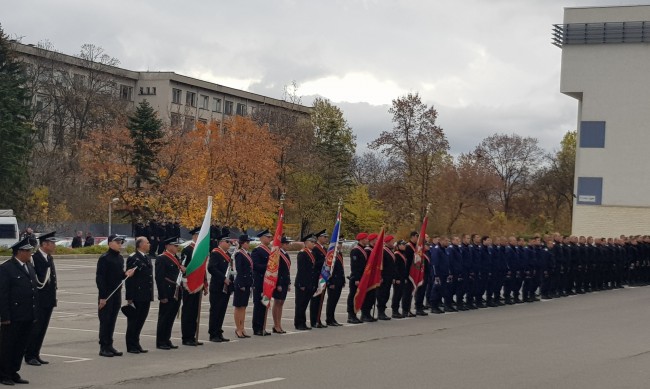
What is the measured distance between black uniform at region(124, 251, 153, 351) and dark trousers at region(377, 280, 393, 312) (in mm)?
7624

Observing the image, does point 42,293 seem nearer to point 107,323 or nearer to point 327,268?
point 107,323

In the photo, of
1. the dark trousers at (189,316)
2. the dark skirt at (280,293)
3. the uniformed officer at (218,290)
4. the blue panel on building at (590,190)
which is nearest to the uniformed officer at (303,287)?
the dark skirt at (280,293)

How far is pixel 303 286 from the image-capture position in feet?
64.2

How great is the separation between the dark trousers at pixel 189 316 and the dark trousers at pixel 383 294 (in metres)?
6.26

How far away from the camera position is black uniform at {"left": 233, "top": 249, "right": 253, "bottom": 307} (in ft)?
58.4

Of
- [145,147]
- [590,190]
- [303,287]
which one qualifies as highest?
[145,147]

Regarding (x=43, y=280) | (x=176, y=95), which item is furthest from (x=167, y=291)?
(x=176, y=95)

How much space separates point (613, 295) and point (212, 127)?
3735 cm

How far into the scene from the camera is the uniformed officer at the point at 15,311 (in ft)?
40.9

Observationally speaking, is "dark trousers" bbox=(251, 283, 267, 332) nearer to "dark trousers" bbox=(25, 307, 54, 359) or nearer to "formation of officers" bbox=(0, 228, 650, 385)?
"formation of officers" bbox=(0, 228, 650, 385)

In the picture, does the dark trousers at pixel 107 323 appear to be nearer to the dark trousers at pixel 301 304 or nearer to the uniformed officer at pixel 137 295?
the uniformed officer at pixel 137 295

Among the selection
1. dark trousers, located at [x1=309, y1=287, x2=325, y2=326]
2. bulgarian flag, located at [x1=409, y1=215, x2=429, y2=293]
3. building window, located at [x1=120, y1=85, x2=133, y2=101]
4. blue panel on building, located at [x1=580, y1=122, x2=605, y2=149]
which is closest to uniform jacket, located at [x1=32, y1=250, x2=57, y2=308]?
dark trousers, located at [x1=309, y1=287, x2=325, y2=326]

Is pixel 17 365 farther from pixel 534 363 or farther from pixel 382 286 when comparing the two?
pixel 382 286

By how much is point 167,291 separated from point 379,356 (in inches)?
137
